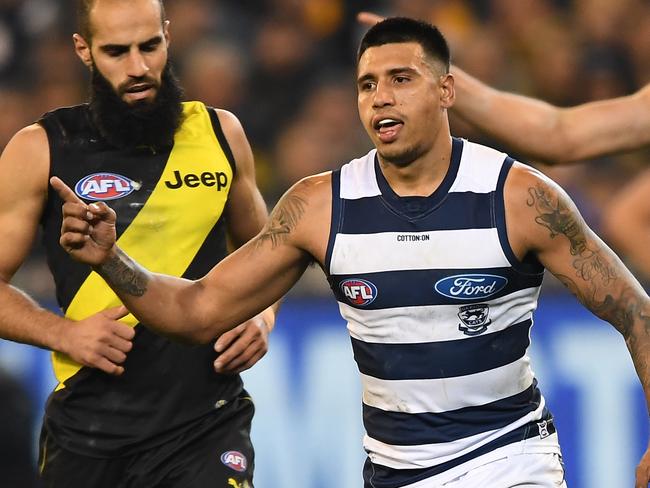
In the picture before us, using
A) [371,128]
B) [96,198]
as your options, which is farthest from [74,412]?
[371,128]

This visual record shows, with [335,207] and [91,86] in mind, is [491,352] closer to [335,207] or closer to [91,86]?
[335,207]

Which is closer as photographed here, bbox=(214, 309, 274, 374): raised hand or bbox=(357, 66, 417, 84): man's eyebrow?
bbox=(357, 66, 417, 84): man's eyebrow

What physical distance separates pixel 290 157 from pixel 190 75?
957mm

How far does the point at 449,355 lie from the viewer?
3.90 meters

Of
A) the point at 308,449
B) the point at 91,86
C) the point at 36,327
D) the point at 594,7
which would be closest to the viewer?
the point at 36,327

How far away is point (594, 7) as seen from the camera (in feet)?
27.3

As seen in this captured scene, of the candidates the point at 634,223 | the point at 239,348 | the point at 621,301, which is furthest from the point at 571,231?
the point at 634,223

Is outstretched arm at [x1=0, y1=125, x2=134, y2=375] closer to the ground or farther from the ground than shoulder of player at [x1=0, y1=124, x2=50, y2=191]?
closer to the ground

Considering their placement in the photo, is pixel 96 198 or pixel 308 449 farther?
pixel 308 449

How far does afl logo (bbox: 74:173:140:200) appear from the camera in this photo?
4402 mm

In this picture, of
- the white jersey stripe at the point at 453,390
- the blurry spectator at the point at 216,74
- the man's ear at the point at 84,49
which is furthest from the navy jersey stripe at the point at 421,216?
the blurry spectator at the point at 216,74

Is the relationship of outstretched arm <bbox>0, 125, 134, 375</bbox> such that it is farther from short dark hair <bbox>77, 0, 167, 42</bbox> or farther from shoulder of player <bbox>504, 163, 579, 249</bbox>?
shoulder of player <bbox>504, 163, 579, 249</bbox>

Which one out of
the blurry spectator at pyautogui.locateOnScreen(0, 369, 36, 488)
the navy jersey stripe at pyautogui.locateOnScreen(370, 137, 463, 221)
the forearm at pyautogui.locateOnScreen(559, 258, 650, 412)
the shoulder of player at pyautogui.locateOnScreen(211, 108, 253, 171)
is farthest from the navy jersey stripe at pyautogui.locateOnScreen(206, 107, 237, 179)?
the blurry spectator at pyautogui.locateOnScreen(0, 369, 36, 488)

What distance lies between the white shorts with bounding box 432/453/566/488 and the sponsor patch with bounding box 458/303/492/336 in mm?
398
